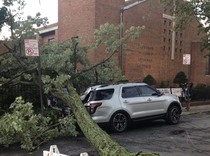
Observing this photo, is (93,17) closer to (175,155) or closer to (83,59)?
(83,59)

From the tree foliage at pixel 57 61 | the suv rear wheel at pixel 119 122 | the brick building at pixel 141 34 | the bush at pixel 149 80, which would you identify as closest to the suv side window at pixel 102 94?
the suv rear wheel at pixel 119 122

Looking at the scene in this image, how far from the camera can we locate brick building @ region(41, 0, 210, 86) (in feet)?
54.9

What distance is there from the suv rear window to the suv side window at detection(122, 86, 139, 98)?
48cm

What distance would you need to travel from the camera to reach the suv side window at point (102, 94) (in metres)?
8.23

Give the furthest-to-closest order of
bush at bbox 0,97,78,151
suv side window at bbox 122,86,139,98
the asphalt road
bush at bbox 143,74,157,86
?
bush at bbox 143,74,157,86
suv side window at bbox 122,86,139,98
the asphalt road
bush at bbox 0,97,78,151

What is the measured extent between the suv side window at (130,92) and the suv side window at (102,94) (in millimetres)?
481

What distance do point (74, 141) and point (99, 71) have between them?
10.2 ft

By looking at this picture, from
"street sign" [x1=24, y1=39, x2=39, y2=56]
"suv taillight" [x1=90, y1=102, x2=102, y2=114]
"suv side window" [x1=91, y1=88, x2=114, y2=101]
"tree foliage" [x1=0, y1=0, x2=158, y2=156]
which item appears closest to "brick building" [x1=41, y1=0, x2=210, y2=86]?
"tree foliage" [x1=0, y1=0, x2=158, y2=156]

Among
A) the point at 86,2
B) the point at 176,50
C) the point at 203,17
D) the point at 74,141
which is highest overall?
the point at 86,2

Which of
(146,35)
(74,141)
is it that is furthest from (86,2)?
(74,141)

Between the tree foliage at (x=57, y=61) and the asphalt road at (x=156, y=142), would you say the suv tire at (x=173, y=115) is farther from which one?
the tree foliage at (x=57, y=61)

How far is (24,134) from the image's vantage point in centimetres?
503

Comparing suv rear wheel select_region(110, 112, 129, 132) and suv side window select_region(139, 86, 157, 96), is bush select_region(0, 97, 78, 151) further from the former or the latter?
suv side window select_region(139, 86, 157, 96)

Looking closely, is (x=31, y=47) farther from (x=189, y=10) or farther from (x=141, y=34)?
(x=141, y=34)
